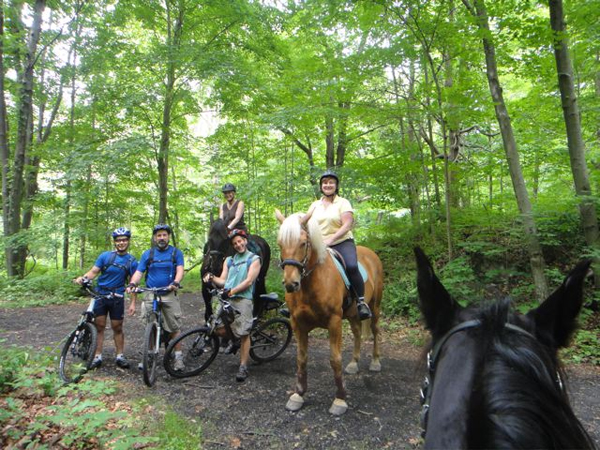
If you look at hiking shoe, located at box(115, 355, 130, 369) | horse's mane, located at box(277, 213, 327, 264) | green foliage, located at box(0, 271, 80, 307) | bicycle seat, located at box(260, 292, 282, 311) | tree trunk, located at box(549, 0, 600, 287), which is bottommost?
hiking shoe, located at box(115, 355, 130, 369)

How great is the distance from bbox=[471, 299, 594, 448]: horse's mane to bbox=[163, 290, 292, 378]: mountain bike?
4.10 meters

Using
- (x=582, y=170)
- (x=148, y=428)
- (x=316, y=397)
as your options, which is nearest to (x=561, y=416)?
(x=148, y=428)

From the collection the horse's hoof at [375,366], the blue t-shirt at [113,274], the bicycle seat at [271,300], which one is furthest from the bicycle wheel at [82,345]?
the horse's hoof at [375,366]

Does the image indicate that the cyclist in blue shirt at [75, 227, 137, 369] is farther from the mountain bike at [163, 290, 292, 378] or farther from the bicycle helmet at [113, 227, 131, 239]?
the mountain bike at [163, 290, 292, 378]

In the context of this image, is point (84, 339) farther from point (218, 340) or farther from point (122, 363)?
point (218, 340)

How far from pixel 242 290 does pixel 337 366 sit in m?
1.71

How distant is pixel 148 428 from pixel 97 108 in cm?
896

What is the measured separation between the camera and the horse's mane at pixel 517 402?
2.28 feet

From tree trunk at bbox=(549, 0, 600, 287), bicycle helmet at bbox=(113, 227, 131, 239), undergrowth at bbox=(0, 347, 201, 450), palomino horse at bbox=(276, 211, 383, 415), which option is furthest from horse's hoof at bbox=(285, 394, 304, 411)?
tree trunk at bbox=(549, 0, 600, 287)

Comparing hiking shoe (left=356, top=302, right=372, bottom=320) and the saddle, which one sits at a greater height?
the saddle

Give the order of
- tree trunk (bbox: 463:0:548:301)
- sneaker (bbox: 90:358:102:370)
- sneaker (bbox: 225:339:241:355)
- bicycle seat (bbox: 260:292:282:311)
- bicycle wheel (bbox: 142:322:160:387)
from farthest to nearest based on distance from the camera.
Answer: tree trunk (bbox: 463:0:548:301) < sneaker (bbox: 225:339:241:355) < bicycle seat (bbox: 260:292:282:311) < sneaker (bbox: 90:358:102:370) < bicycle wheel (bbox: 142:322:160:387)

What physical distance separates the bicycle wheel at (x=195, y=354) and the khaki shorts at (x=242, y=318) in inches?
17.0

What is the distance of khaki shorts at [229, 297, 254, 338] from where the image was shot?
4824 millimetres

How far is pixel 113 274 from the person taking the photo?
495 cm
